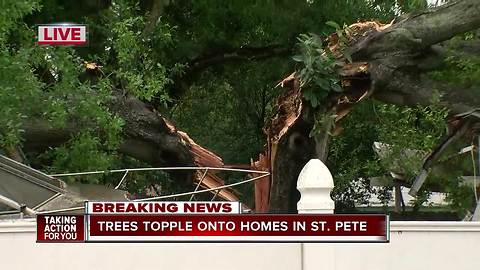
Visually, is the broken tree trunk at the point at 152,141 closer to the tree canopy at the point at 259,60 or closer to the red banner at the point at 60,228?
the tree canopy at the point at 259,60

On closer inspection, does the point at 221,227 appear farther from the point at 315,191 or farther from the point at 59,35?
the point at 59,35

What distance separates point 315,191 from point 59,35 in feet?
16.1

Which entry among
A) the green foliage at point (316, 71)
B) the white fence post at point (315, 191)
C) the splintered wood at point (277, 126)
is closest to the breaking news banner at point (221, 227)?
the white fence post at point (315, 191)

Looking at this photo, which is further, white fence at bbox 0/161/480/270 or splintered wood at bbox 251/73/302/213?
splintered wood at bbox 251/73/302/213

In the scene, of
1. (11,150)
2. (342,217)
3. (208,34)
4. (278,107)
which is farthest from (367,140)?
(342,217)

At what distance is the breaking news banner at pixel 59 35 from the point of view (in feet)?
31.5

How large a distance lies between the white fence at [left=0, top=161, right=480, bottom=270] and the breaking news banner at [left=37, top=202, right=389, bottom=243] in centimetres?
82

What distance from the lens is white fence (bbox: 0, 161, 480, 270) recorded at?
711cm

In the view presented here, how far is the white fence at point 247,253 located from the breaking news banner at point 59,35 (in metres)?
3.26

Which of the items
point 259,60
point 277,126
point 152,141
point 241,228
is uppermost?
point 259,60

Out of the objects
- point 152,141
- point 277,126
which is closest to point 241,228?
point 277,126

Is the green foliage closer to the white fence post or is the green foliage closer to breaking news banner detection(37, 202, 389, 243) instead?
the white fence post

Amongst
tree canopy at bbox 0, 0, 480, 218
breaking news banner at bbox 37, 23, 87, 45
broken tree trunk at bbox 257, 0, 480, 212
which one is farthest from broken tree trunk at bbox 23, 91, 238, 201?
breaking news banner at bbox 37, 23, 87, 45

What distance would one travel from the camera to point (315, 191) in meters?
6.48
